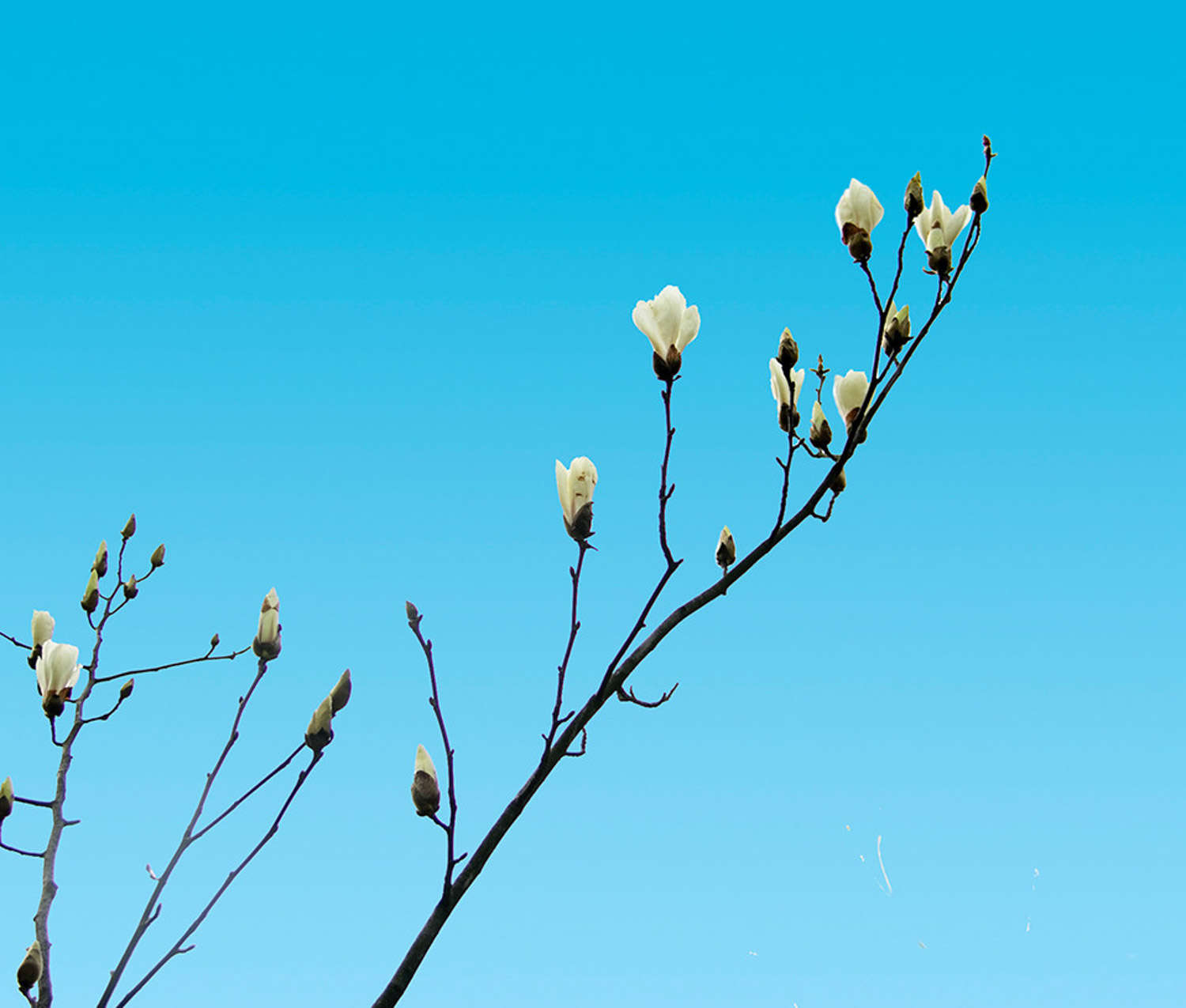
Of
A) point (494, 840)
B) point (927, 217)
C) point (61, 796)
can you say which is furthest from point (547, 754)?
point (61, 796)

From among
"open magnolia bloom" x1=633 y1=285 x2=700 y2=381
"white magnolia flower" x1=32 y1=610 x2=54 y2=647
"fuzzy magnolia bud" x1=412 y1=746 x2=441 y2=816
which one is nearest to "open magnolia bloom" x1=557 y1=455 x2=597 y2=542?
"open magnolia bloom" x1=633 y1=285 x2=700 y2=381

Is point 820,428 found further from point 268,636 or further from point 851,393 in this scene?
point 268,636

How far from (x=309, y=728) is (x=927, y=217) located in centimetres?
149

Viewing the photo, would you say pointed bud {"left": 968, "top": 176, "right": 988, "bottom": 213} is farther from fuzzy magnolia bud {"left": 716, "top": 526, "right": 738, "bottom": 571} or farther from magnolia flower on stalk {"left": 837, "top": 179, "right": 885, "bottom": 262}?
fuzzy magnolia bud {"left": 716, "top": 526, "right": 738, "bottom": 571}

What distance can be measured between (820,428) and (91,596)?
2172 mm

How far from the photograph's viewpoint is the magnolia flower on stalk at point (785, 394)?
6.57 ft

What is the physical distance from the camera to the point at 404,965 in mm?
1582

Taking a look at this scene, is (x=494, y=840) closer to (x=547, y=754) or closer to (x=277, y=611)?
(x=547, y=754)

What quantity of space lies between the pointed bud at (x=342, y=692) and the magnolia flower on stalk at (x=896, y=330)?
3.73 ft

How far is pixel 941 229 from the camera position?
2.08m

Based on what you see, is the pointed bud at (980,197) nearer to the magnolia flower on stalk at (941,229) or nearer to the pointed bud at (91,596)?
the magnolia flower on stalk at (941,229)

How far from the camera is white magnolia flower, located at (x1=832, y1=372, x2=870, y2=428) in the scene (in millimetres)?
2080

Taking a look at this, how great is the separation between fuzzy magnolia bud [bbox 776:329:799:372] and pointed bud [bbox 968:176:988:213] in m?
0.44

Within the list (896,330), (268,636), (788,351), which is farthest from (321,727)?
(896,330)
